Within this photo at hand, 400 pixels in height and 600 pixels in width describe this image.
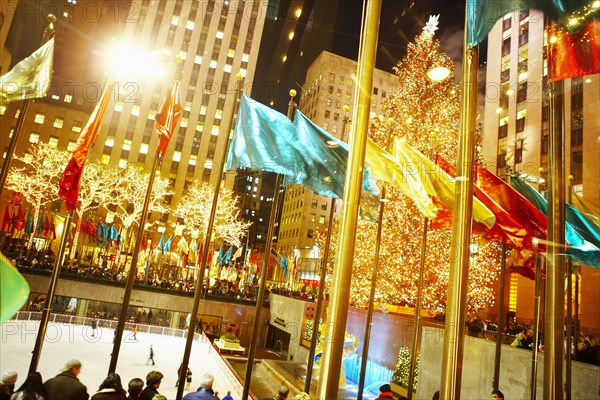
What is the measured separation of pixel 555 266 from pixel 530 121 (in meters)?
33.5

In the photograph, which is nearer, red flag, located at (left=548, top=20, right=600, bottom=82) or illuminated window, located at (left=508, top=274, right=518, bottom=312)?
red flag, located at (left=548, top=20, right=600, bottom=82)

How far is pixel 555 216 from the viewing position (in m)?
5.11

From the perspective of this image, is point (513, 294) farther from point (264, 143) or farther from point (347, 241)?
point (347, 241)

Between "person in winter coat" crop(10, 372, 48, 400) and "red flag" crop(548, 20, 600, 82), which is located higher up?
"red flag" crop(548, 20, 600, 82)

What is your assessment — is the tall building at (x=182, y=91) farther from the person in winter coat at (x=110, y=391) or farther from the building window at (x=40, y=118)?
the person in winter coat at (x=110, y=391)

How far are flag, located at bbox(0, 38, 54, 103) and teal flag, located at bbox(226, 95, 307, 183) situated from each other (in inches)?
158

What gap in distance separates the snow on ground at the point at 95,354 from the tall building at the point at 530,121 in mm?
21302

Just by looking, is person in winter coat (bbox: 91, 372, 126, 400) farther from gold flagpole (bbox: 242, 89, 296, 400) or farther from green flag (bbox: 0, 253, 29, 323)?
green flag (bbox: 0, 253, 29, 323)

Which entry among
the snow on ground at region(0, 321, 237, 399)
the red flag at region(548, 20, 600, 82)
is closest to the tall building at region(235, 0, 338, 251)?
the snow on ground at region(0, 321, 237, 399)

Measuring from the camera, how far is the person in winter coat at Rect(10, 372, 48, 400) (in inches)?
191

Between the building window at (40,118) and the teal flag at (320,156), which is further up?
the building window at (40,118)

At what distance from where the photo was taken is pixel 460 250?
4598mm

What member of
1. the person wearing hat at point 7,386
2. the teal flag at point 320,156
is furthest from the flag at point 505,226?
the person wearing hat at point 7,386

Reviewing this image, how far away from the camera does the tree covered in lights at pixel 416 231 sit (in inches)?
838
